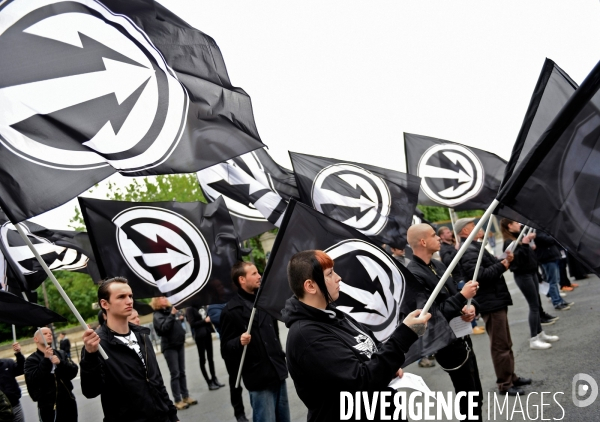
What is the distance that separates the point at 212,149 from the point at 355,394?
2.46 meters

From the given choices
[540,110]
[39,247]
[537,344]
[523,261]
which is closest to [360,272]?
[540,110]

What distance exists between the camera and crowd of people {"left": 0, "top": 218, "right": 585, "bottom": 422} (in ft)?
9.82

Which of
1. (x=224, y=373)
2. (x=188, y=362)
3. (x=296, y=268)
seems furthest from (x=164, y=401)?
(x=188, y=362)

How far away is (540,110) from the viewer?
3.75 m

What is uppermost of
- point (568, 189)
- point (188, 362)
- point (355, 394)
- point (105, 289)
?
point (568, 189)

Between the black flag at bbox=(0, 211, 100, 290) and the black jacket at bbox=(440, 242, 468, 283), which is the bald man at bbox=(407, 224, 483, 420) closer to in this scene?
the black jacket at bbox=(440, 242, 468, 283)

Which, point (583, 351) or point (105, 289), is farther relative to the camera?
point (583, 351)

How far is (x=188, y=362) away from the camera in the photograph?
52.1ft

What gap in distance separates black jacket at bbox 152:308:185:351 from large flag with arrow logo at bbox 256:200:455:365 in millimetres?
5200

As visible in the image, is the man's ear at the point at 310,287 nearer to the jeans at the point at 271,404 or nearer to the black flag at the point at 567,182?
the black flag at the point at 567,182

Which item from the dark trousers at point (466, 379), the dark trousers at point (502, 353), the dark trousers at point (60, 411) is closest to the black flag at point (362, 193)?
the dark trousers at point (502, 353)

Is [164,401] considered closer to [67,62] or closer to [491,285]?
[67,62]

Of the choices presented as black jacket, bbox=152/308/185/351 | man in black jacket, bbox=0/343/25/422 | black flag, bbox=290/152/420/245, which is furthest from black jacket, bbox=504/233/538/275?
man in black jacket, bbox=0/343/25/422

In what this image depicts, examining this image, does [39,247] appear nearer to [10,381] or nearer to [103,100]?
[10,381]
